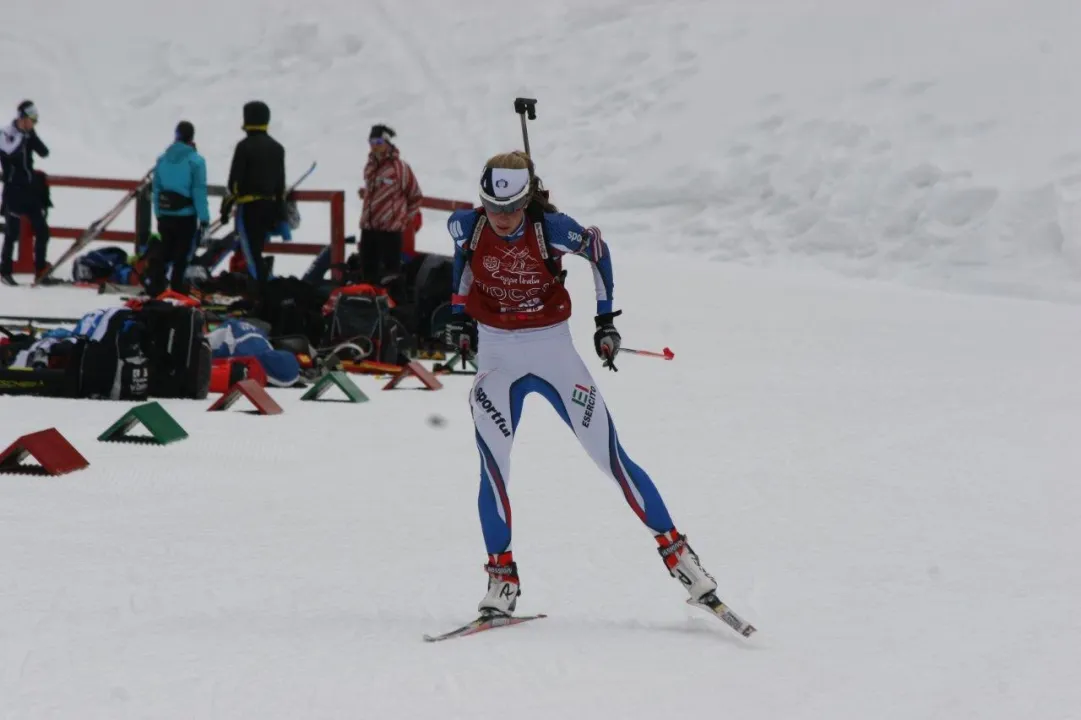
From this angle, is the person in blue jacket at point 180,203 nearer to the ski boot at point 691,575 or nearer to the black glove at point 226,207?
the black glove at point 226,207

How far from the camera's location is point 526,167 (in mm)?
4824

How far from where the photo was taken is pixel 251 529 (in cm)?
624

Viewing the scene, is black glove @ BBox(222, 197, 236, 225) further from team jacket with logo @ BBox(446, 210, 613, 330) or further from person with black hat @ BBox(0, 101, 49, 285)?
team jacket with logo @ BBox(446, 210, 613, 330)

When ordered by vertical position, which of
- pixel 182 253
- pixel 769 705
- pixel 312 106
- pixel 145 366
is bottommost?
pixel 769 705

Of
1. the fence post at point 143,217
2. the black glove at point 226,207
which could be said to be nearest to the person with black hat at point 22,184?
the fence post at point 143,217

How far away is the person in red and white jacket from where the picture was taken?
14.0m

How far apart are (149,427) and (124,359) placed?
6.58 ft

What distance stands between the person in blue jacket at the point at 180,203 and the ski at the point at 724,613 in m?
9.61

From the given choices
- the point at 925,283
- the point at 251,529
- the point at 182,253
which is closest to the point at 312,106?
the point at 925,283

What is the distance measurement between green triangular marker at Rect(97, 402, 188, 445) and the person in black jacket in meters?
4.93

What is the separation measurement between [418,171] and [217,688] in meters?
34.3

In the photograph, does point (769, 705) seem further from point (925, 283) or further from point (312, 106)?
point (312, 106)

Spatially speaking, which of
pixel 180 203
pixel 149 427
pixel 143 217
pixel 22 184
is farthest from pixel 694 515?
pixel 22 184

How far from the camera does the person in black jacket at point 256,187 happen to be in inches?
530
